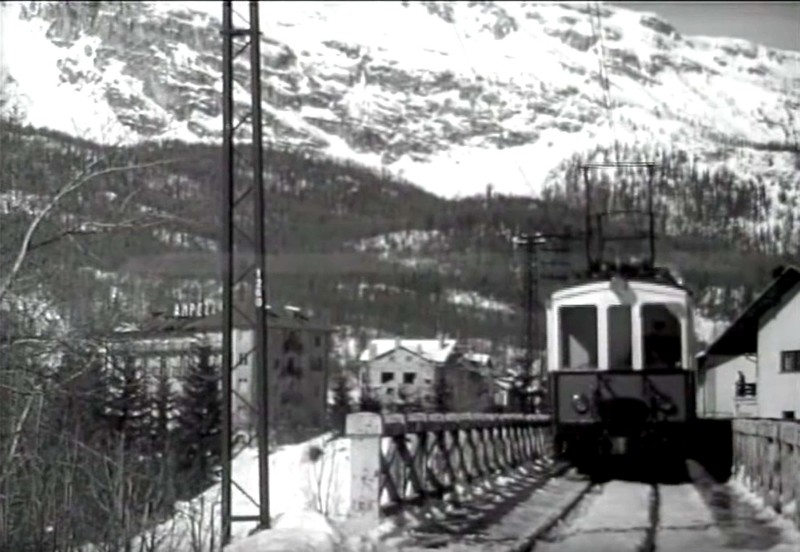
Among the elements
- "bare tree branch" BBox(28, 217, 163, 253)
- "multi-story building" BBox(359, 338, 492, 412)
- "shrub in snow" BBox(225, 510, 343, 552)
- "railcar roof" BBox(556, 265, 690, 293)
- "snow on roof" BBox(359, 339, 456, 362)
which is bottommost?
"shrub in snow" BBox(225, 510, 343, 552)

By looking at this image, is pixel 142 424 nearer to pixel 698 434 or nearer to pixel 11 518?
pixel 11 518

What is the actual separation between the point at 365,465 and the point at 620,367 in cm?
186

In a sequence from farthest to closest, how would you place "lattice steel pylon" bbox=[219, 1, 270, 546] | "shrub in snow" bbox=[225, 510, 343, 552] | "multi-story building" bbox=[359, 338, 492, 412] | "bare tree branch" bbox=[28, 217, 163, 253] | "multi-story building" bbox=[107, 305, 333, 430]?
"multi-story building" bbox=[107, 305, 333, 430] < "lattice steel pylon" bbox=[219, 1, 270, 546] < "bare tree branch" bbox=[28, 217, 163, 253] < "multi-story building" bbox=[359, 338, 492, 412] < "shrub in snow" bbox=[225, 510, 343, 552]

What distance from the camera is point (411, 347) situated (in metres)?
10.2

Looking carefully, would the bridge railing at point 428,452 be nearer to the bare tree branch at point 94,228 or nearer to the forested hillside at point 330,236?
the forested hillside at point 330,236

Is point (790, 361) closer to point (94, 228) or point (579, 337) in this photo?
point (579, 337)

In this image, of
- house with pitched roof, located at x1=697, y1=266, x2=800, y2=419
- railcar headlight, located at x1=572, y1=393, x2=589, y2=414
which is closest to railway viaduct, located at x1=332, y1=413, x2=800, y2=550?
house with pitched roof, located at x1=697, y1=266, x2=800, y2=419

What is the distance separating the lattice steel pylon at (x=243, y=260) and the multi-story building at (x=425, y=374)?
3.14ft

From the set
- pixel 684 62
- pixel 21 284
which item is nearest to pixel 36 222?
pixel 21 284

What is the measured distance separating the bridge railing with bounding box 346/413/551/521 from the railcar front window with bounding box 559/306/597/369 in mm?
608

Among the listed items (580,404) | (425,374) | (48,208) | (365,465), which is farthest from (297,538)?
(48,208)

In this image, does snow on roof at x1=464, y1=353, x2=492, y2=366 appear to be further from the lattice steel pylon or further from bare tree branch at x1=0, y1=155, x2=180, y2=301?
bare tree branch at x1=0, y1=155, x2=180, y2=301

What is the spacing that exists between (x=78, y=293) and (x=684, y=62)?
4.66 metres

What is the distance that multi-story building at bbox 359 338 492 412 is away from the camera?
991cm
